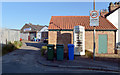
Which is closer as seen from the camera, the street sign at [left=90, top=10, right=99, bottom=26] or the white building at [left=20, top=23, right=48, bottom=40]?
the street sign at [left=90, top=10, right=99, bottom=26]

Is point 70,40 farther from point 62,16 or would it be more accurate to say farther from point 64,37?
point 62,16

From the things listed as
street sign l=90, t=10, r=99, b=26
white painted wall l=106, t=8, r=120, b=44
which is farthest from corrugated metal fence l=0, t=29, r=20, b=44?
white painted wall l=106, t=8, r=120, b=44

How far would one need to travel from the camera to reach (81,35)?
1141 cm

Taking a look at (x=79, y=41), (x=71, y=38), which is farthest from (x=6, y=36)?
(x=79, y=41)

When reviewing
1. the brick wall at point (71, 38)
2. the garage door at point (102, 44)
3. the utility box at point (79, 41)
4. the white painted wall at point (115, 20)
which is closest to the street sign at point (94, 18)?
the utility box at point (79, 41)

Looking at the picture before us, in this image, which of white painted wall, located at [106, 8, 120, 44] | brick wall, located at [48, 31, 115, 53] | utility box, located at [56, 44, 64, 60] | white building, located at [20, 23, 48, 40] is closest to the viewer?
utility box, located at [56, 44, 64, 60]

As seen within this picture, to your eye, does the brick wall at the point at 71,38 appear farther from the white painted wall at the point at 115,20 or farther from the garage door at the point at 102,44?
the white painted wall at the point at 115,20

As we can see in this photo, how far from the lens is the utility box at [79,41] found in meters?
11.2

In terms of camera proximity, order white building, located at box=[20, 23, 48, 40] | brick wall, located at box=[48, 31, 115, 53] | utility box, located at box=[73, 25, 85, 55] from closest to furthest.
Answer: utility box, located at box=[73, 25, 85, 55] → brick wall, located at box=[48, 31, 115, 53] → white building, located at box=[20, 23, 48, 40]

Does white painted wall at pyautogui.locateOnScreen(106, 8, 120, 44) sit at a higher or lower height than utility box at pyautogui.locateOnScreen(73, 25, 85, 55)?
higher

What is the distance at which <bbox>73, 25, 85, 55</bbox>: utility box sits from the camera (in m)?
11.2

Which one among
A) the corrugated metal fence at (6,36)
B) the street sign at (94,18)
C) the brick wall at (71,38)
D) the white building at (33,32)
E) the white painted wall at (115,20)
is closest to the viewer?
the street sign at (94,18)

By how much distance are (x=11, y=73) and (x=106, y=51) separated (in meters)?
10.9

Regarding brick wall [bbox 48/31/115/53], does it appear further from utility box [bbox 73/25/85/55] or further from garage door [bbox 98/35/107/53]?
utility box [bbox 73/25/85/55]
